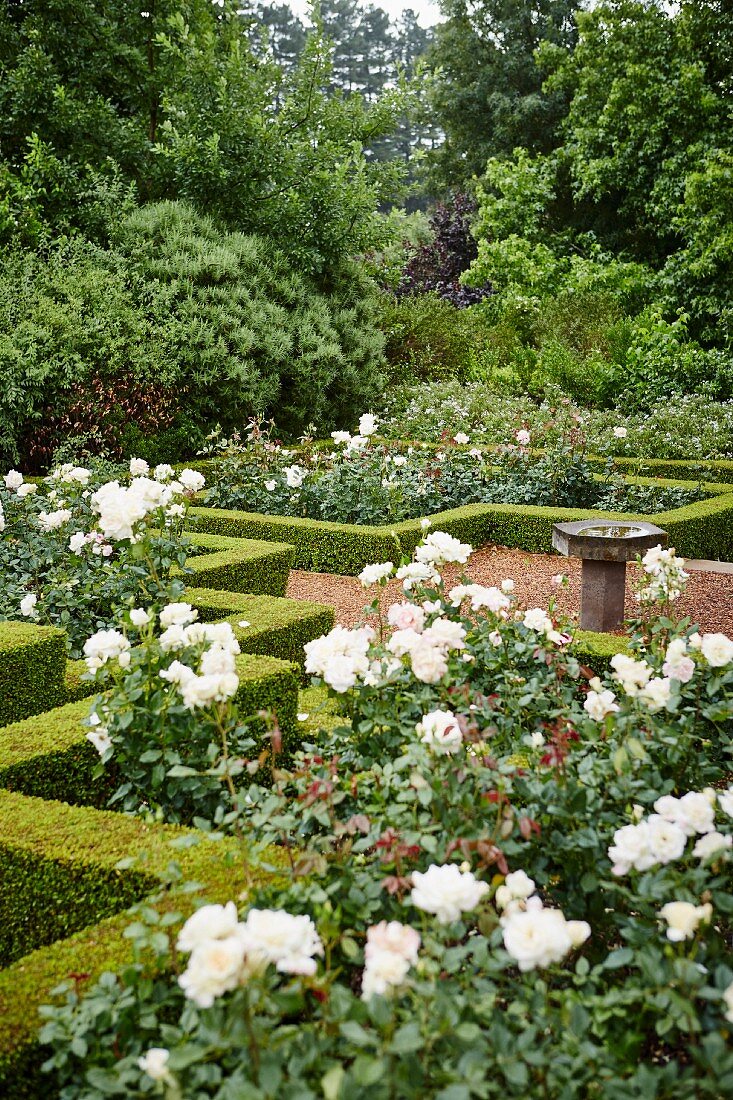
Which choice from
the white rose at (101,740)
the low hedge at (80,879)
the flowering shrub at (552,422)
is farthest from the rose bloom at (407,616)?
the flowering shrub at (552,422)

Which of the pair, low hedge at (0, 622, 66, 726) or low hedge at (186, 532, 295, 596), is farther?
low hedge at (186, 532, 295, 596)

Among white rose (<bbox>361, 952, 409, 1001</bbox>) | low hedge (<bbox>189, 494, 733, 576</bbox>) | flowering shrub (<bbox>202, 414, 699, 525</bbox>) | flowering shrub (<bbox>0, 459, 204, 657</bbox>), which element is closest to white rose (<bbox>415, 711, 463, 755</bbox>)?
white rose (<bbox>361, 952, 409, 1001</bbox>)

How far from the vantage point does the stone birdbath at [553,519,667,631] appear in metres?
5.80

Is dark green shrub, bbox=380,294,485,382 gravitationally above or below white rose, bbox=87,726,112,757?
above

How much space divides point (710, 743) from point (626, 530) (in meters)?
3.43

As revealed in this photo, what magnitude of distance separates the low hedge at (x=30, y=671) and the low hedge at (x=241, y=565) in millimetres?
1525

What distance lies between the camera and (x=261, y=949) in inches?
56.9

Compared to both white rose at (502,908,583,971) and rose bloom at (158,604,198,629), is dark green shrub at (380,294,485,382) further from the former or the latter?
white rose at (502,908,583,971)

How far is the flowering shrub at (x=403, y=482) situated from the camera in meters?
8.27

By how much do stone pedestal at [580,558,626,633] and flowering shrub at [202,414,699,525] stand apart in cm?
243

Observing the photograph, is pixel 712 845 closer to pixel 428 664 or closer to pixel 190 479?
pixel 428 664

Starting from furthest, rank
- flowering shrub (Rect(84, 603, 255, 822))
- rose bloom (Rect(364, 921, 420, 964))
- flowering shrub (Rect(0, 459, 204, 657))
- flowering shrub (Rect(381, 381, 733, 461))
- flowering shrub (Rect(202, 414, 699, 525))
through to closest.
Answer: flowering shrub (Rect(381, 381, 733, 461)), flowering shrub (Rect(202, 414, 699, 525)), flowering shrub (Rect(0, 459, 204, 657)), flowering shrub (Rect(84, 603, 255, 822)), rose bloom (Rect(364, 921, 420, 964))

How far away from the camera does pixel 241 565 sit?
588 cm

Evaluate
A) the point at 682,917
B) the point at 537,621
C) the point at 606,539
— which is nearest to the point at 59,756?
the point at 537,621
